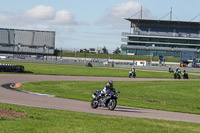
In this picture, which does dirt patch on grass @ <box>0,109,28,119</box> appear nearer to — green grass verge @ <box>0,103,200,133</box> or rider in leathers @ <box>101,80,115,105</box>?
green grass verge @ <box>0,103,200,133</box>

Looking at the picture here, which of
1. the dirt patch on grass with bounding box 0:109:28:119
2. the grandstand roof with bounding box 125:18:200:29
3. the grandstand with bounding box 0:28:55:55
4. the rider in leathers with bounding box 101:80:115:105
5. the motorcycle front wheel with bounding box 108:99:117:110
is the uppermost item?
the grandstand roof with bounding box 125:18:200:29

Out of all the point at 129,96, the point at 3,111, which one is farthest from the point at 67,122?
the point at 129,96

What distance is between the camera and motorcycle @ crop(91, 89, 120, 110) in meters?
18.5

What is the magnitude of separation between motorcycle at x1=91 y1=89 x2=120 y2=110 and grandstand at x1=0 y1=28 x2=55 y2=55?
107 m

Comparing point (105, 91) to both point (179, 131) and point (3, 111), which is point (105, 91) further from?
point (179, 131)

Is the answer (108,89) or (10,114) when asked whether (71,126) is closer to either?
(10,114)

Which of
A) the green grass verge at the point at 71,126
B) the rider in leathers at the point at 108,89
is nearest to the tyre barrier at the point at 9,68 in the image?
the rider in leathers at the point at 108,89

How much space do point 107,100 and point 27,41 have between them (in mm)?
117327

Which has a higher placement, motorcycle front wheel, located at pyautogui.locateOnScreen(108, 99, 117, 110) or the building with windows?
the building with windows

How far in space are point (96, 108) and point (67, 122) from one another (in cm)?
711

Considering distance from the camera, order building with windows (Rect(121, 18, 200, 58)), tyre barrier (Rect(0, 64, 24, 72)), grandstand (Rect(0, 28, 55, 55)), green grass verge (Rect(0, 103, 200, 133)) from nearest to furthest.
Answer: green grass verge (Rect(0, 103, 200, 133)), tyre barrier (Rect(0, 64, 24, 72)), grandstand (Rect(0, 28, 55, 55)), building with windows (Rect(121, 18, 200, 58))

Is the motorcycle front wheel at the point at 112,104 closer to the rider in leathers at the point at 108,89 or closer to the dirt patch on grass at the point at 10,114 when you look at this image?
the rider in leathers at the point at 108,89

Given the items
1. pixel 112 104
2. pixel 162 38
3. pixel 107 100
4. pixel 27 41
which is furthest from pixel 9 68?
pixel 162 38

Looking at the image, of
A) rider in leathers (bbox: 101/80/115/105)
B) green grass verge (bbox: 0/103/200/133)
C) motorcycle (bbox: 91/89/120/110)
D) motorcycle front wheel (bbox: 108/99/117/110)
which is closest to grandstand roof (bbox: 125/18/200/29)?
motorcycle (bbox: 91/89/120/110)
